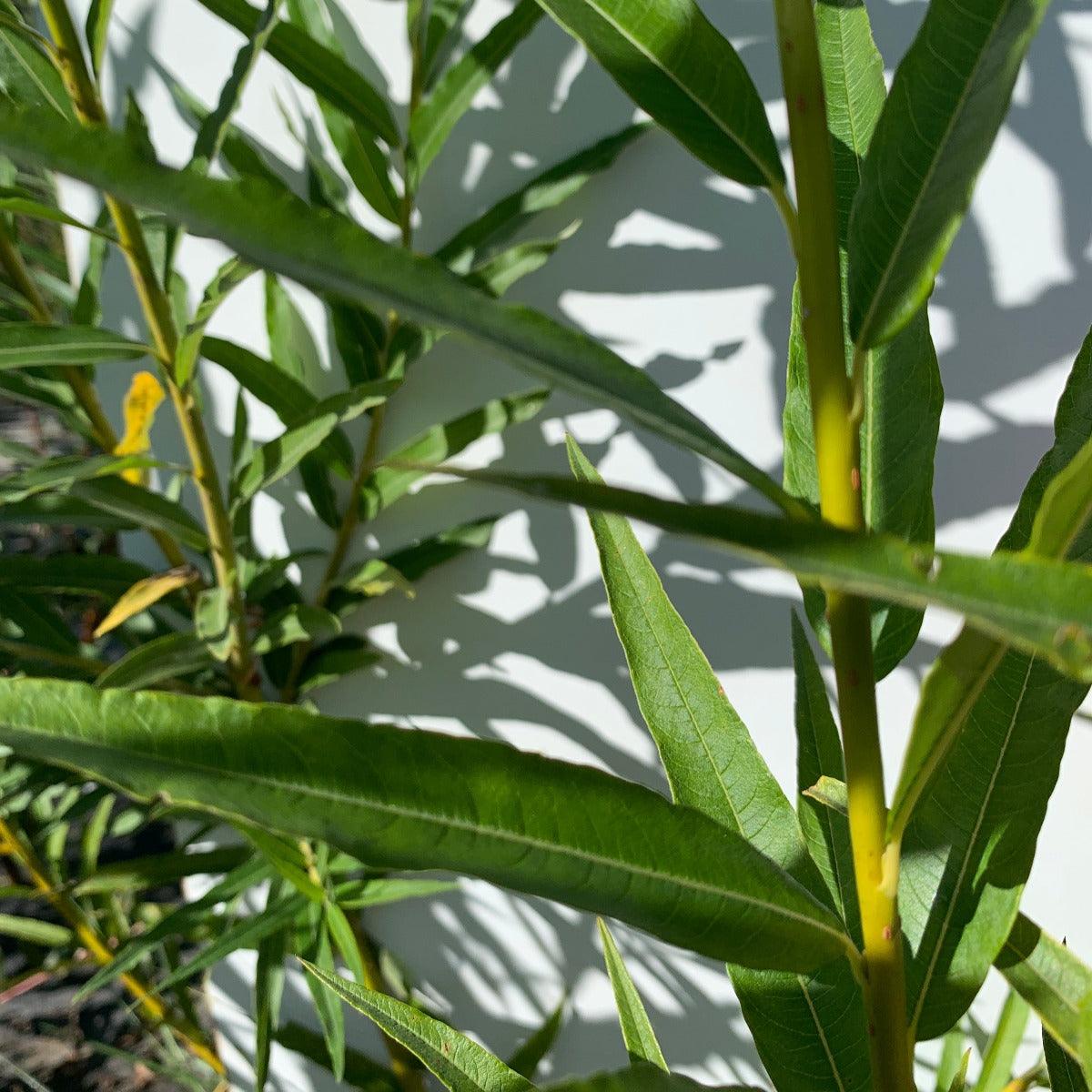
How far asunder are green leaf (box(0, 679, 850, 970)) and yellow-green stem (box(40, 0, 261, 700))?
0.34m

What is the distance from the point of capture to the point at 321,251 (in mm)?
152

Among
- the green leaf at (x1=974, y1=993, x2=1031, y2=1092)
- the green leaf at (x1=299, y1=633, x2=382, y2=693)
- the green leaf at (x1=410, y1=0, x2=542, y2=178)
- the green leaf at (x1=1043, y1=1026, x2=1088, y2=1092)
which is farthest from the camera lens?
the green leaf at (x1=299, y1=633, x2=382, y2=693)

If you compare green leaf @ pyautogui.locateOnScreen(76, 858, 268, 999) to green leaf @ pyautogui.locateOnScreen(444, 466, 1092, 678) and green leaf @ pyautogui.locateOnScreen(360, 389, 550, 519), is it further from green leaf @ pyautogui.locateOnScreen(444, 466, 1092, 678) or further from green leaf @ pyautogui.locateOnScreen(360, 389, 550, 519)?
green leaf @ pyautogui.locateOnScreen(444, 466, 1092, 678)

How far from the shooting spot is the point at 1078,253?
20.6 inches

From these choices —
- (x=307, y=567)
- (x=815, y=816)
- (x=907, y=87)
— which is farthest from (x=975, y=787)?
(x=307, y=567)

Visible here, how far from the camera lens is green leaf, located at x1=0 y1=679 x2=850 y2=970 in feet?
0.60

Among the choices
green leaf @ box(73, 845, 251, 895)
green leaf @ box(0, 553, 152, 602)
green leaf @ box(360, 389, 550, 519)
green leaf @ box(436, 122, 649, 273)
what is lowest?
green leaf @ box(73, 845, 251, 895)

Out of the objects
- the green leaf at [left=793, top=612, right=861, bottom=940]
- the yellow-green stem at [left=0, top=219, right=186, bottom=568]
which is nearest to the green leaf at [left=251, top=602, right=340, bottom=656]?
the yellow-green stem at [left=0, top=219, right=186, bottom=568]

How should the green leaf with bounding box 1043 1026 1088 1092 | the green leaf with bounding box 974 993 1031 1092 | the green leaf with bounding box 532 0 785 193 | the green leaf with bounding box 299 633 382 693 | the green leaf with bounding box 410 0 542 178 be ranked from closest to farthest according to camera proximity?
1. the green leaf with bounding box 532 0 785 193
2. the green leaf with bounding box 1043 1026 1088 1092
3. the green leaf with bounding box 974 993 1031 1092
4. the green leaf with bounding box 410 0 542 178
5. the green leaf with bounding box 299 633 382 693

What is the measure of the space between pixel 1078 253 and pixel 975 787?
1.23ft

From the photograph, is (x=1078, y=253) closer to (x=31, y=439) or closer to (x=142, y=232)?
(x=142, y=232)

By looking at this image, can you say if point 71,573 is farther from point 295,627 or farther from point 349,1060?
point 349,1060

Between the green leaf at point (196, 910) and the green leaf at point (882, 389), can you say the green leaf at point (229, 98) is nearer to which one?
the green leaf at point (882, 389)

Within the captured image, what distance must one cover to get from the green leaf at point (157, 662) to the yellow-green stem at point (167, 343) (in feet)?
0.08
